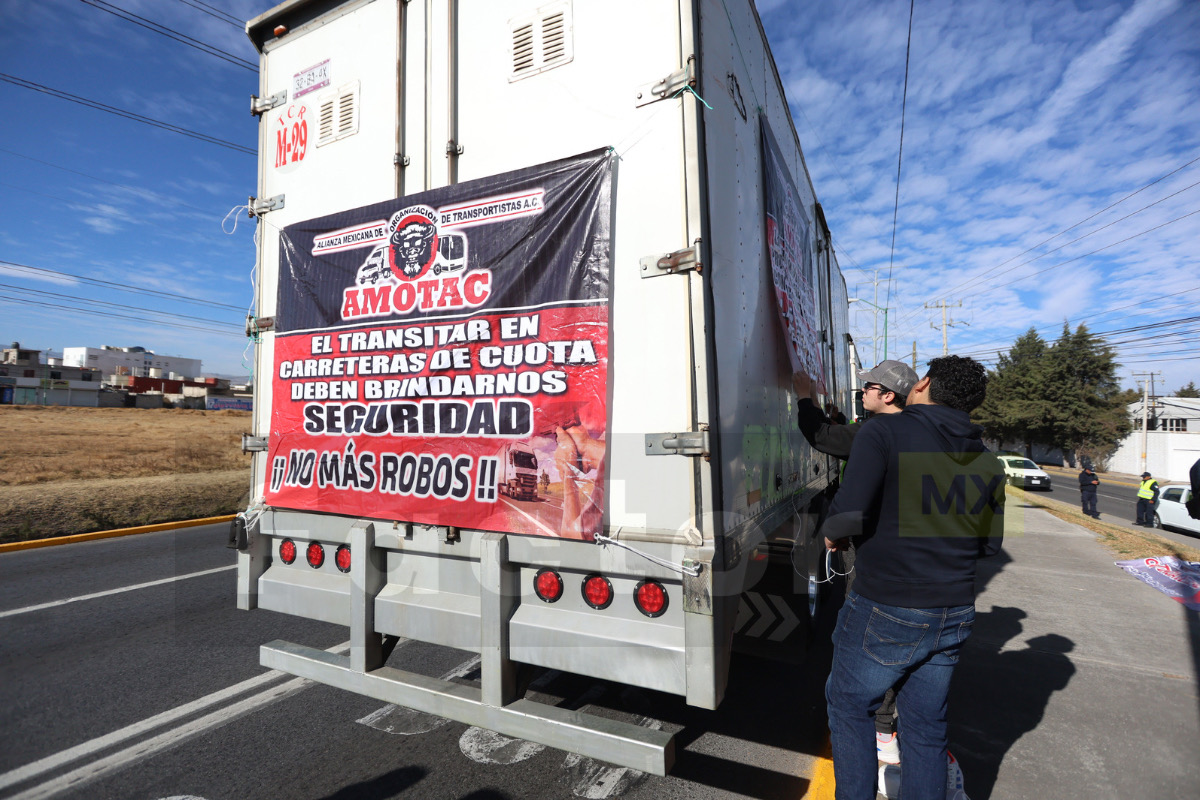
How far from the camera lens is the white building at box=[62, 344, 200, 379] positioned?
121 meters

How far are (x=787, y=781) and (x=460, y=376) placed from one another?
2656mm

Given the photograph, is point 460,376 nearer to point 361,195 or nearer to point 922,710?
point 361,195

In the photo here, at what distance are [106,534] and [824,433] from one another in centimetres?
1159

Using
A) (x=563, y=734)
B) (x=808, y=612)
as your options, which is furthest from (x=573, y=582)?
(x=808, y=612)

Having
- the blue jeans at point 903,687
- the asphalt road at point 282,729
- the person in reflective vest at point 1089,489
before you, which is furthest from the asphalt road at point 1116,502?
the blue jeans at point 903,687

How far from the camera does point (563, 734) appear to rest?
90.7 inches

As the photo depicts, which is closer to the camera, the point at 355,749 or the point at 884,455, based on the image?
the point at 884,455

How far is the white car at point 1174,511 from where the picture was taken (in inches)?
571

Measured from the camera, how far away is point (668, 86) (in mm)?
2393

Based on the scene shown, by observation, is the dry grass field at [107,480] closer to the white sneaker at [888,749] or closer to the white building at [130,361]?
the white sneaker at [888,749]

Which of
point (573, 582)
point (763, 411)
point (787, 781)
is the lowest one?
point (787, 781)

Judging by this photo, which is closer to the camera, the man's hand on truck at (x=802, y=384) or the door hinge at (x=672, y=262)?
the door hinge at (x=672, y=262)

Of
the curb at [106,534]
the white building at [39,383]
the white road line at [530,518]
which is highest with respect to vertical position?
the white building at [39,383]

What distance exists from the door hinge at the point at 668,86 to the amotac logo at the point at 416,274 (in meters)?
1.03
